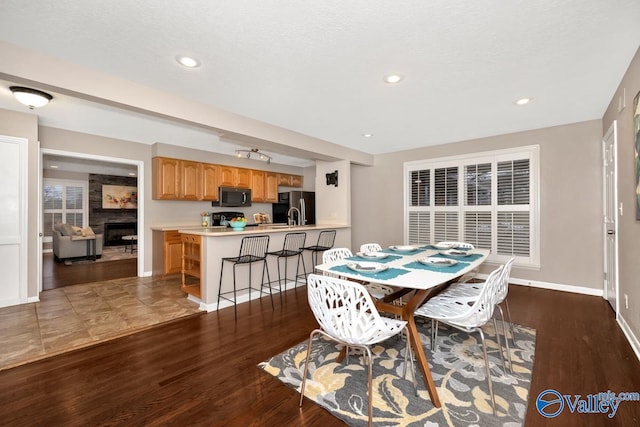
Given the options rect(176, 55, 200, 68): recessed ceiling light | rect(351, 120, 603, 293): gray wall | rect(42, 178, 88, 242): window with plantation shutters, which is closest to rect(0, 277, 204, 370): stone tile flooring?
rect(176, 55, 200, 68): recessed ceiling light

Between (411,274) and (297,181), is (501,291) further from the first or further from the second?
(297,181)

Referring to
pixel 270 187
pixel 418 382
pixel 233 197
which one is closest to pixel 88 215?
pixel 233 197

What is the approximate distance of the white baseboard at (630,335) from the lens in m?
2.26

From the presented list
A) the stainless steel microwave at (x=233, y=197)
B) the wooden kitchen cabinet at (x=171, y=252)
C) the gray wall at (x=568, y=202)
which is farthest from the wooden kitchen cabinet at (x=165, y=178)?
the gray wall at (x=568, y=202)

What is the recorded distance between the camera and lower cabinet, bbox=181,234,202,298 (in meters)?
3.72

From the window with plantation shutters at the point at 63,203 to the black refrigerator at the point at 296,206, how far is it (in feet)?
22.4

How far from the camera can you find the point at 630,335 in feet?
8.11

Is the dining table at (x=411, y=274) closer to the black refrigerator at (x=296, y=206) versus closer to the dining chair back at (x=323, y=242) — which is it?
the dining chair back at (x=323, y=242)

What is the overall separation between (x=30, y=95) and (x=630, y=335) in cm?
608

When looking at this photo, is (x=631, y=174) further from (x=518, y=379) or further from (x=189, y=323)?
(x=189, y=323)

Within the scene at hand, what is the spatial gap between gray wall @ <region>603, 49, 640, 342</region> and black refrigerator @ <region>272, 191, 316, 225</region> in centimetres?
514

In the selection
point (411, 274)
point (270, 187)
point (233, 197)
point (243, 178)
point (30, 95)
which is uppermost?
point (30, 95)

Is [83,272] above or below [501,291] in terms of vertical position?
below

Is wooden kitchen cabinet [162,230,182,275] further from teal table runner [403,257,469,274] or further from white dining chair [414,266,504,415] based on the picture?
white dining chair [414,266,504,415]
